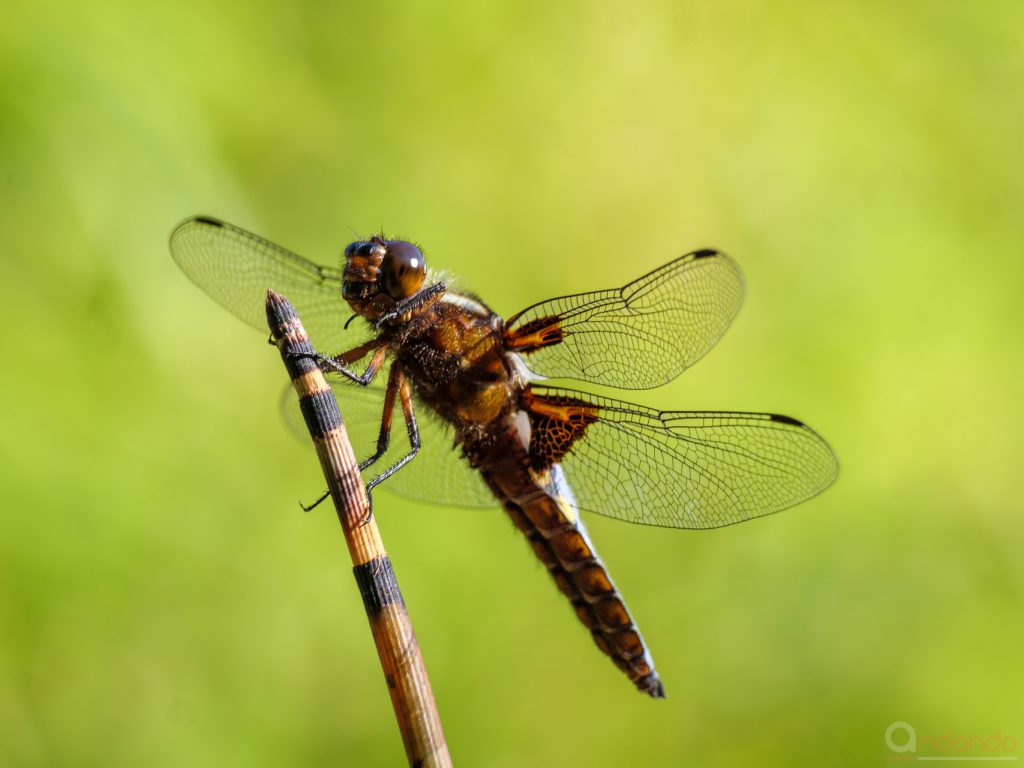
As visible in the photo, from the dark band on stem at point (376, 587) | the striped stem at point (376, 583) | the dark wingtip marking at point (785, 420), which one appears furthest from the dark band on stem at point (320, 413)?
the dark wingtip marking at point (785, 420)

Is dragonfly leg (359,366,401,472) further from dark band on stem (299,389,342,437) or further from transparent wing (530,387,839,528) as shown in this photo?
dark band on stem (299,389,342,437)

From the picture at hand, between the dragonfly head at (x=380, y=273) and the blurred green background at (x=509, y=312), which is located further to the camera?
the blurred green background at (x=509, y=312)

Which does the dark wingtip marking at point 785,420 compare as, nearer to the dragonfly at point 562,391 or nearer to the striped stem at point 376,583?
the dragonfly at point 562,391

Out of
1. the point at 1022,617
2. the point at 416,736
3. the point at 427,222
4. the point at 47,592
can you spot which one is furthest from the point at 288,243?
the point at 1022,617

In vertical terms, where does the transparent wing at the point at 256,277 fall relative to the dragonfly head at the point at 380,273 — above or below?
above
